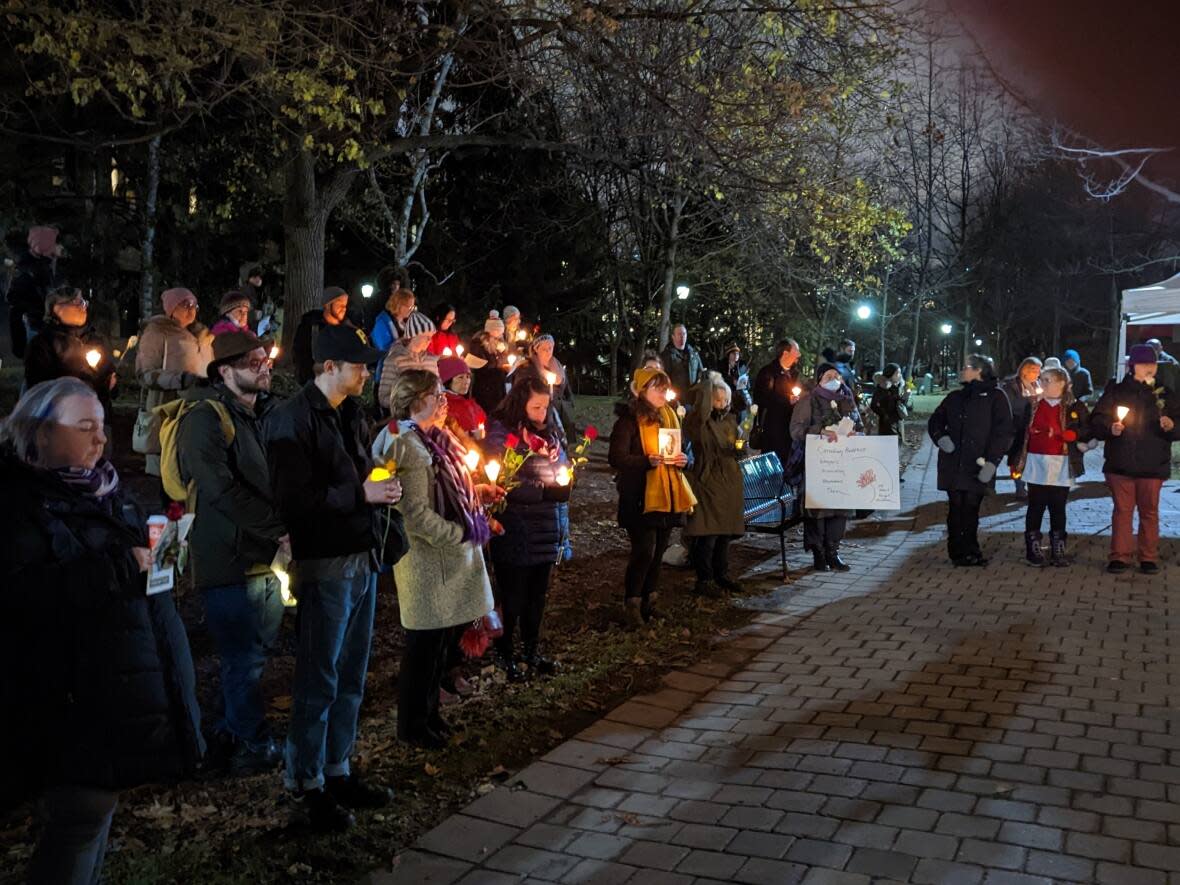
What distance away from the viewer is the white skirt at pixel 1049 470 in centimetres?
1052

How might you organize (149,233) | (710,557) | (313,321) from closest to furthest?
(710,557), (313,321), (149,233)

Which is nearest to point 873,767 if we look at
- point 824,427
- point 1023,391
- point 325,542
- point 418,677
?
point 418,677

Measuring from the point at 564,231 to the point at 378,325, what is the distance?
17.0 meters

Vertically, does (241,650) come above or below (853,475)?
below

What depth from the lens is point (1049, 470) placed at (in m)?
10.5

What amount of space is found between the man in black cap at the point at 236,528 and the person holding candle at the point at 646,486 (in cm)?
321

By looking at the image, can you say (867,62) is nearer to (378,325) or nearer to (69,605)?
(378,325)

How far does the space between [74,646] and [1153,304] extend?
21259 mm

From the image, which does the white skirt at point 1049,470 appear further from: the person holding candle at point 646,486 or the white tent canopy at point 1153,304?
the white tent canopy at point 1153,304

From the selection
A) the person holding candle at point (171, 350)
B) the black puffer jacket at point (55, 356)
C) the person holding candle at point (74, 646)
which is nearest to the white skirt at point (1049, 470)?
the person holding candle at point (171, 350)

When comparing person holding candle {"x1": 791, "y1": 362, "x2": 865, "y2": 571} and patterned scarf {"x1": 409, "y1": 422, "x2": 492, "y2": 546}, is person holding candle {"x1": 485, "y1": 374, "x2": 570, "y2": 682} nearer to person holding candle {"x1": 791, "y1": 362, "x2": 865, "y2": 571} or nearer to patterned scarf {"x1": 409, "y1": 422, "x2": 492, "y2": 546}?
patterned scarf {"x1": 409, "y1": 422, "x2": 492, "y2": 546}

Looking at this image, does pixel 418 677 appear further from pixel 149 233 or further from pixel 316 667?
pixel 149 233

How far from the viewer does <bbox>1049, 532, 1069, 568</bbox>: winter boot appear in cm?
1048

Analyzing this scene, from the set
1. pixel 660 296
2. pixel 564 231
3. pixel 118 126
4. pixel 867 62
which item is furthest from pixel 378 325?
pixel 660 296
